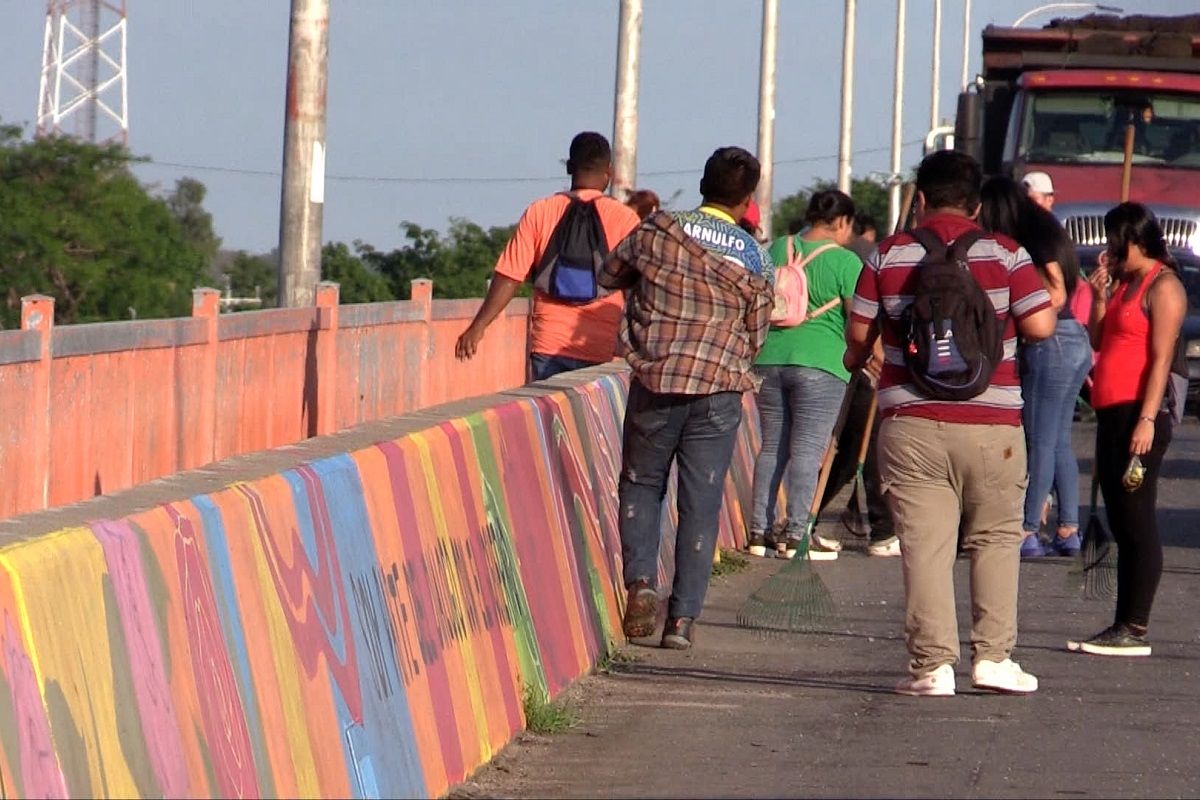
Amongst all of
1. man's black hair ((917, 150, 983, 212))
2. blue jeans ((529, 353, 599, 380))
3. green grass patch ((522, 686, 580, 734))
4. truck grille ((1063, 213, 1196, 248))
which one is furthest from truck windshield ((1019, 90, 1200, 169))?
green grass patch ((522, 686, 580, 734))

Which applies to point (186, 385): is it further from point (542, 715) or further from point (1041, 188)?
point (1041, 188)

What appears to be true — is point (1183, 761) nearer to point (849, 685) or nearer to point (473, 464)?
point (849, 685)

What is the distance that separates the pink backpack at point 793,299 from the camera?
11.5 meters

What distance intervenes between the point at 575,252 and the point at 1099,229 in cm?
1505

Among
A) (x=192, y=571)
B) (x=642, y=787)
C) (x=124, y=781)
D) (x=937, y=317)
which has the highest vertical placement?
(x=937, y=317)

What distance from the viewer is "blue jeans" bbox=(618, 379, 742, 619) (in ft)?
28.0

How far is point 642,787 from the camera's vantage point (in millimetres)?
6285

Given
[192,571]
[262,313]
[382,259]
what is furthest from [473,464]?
[382,259]

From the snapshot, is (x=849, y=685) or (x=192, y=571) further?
(x=849, y=685)

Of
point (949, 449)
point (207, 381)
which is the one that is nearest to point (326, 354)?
point (207, 381)

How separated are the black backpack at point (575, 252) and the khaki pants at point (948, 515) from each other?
3.10 m

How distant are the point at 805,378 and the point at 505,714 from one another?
208 inches

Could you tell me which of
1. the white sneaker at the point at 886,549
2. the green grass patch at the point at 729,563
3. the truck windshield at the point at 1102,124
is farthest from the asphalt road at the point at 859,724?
the truck windshield at the point at 1102,124

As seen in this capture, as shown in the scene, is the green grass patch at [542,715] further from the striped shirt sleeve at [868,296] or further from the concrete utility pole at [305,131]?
the concrete utility pole at [305,131]
